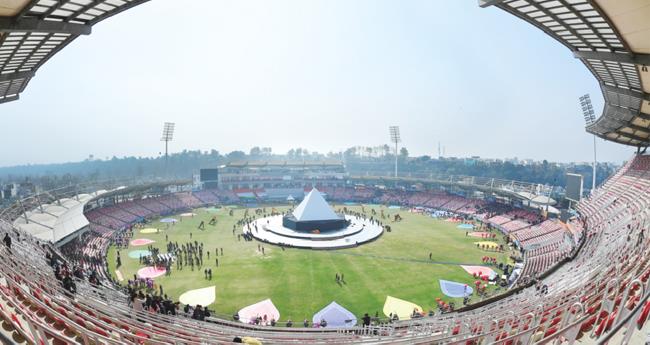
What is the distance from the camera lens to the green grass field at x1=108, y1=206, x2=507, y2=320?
23125 millimetres

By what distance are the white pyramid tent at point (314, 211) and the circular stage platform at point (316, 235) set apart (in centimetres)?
198

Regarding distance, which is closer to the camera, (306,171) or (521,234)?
(521,234)

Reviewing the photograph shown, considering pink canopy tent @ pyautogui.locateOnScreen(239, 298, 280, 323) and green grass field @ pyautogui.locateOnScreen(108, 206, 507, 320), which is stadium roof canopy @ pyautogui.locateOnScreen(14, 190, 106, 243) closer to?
green grass field @ pyautogui.locateOnScreen(108, 206, 507, 320)

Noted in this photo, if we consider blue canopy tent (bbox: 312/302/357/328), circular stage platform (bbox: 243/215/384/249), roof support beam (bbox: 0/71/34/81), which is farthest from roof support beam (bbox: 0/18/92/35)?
circular stage platform (bbox: 243/215/384/249)

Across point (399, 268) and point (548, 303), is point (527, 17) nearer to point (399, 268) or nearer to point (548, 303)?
point (548, 303)

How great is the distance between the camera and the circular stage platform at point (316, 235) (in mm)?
37250

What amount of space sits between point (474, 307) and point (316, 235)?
23.1 metres

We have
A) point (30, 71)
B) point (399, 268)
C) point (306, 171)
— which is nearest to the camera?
point (30, 71)

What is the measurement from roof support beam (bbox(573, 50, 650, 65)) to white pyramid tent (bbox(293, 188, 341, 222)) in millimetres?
30796

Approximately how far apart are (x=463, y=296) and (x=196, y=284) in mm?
18228

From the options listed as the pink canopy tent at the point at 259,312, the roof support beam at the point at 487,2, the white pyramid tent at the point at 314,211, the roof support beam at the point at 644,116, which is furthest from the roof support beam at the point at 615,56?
the white pyramid tent at the point at 314,211

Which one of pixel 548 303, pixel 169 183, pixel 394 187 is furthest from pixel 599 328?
pixel 394 187

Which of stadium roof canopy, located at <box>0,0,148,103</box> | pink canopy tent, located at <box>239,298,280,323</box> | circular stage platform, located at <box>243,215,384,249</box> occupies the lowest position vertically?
pink canopy tent, located at <box>239,298,280,323</box>

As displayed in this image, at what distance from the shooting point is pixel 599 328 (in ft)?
21.3
